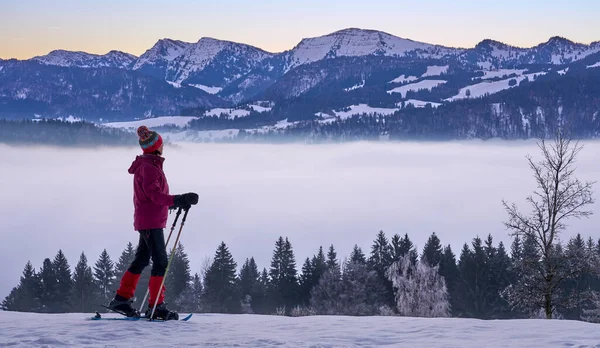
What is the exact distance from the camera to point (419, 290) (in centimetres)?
5538

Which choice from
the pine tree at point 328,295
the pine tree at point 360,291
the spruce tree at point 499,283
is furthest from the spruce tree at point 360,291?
the spruce tree at point 499,283

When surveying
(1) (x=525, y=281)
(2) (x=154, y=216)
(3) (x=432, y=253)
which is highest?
(2) (x=154, y=216)

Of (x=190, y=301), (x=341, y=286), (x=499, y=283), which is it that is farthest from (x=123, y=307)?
(x=190, y=301)

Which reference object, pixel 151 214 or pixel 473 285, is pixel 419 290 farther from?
pixel 151 214

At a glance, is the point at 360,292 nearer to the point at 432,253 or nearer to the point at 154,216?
the point at 432,253

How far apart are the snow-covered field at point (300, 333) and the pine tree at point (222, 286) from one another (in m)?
53.4

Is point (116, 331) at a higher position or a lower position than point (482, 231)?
higher

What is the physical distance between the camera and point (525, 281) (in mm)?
21844

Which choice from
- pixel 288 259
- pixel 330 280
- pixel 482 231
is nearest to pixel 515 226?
pixel 330 280

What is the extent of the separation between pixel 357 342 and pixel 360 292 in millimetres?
52386

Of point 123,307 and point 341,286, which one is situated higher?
point 123,307

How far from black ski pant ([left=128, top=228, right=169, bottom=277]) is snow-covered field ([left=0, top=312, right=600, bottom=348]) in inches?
35.2

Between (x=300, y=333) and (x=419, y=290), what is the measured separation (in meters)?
48.7

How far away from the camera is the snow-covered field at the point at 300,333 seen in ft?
25.0
